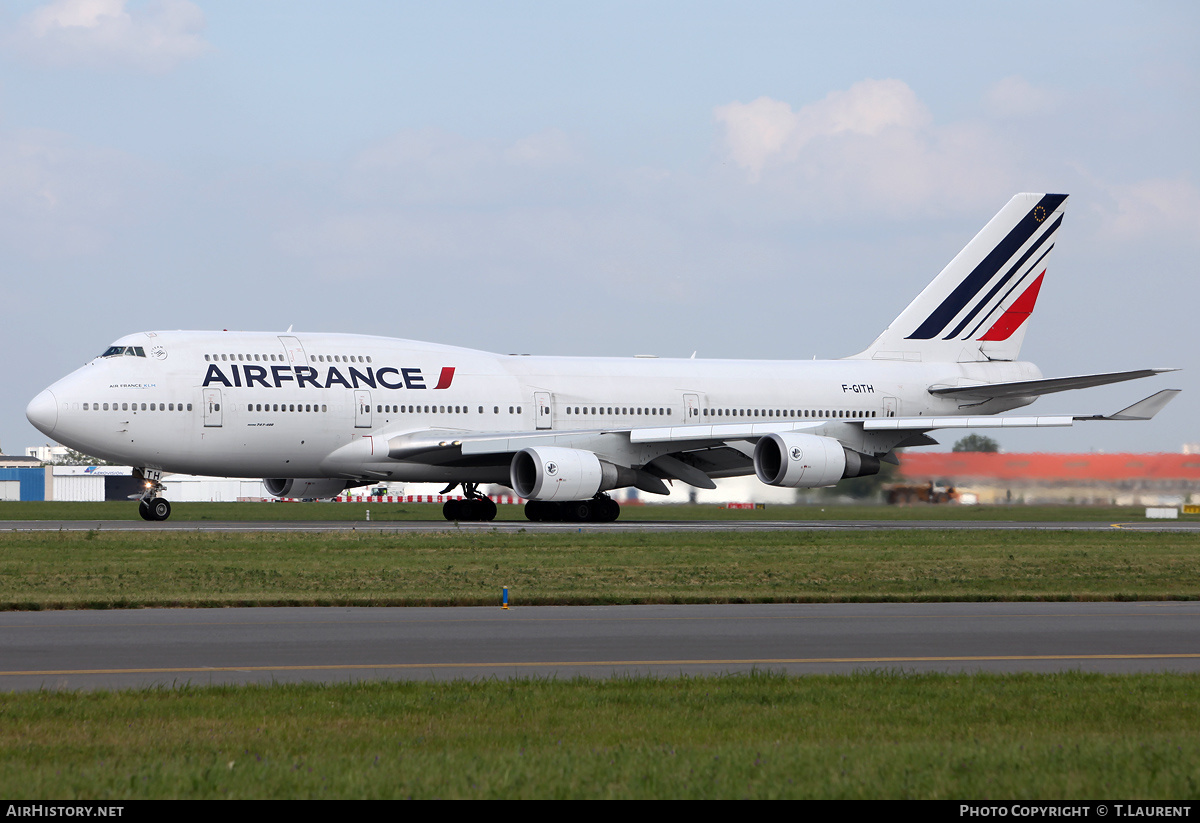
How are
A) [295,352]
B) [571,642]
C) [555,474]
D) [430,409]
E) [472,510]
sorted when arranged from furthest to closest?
[472,510], [430,409], [295,352], [555,474], [571,642]

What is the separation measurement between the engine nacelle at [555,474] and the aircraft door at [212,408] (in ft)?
25.3

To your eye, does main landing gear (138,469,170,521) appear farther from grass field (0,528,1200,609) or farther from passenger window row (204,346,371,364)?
grass field (0,528,1200,609)

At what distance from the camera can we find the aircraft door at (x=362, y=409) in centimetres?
3753

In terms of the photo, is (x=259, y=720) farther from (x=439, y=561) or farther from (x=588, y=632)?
(x=439, y=561)

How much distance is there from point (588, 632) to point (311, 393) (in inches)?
916

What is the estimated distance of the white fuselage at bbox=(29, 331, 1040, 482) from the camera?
35562 mm

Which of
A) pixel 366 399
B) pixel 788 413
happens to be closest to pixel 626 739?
pixel 366 399

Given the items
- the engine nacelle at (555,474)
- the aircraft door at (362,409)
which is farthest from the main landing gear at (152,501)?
the engine nacelle at (555,474)

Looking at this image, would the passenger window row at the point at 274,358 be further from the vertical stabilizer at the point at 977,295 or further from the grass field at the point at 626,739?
the grass field at the point at 626,739

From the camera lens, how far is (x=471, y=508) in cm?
4153

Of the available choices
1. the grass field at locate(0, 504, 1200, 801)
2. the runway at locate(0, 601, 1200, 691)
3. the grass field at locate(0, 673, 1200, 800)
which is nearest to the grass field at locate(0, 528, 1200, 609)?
the runway at locate(0, 601, 1200, 691)

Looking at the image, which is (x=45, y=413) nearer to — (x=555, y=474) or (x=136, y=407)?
(x=136, y=407)

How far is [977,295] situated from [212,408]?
25857 mm
